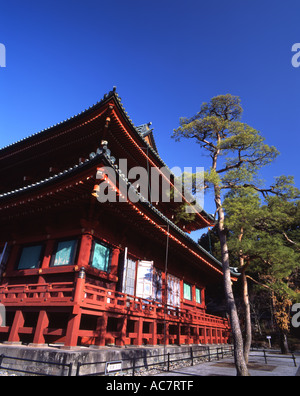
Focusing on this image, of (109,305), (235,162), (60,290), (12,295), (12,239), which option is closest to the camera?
(60,290)

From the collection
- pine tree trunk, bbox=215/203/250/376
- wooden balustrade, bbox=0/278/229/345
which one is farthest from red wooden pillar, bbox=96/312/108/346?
pine tree trunk, bbox=215/203/250/376

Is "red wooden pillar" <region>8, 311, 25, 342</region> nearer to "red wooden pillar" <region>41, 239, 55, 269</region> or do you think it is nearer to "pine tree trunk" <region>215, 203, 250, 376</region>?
"red wooden pillar" <region>41, 239, 55, 269</region>

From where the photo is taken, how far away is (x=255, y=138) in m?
10.4

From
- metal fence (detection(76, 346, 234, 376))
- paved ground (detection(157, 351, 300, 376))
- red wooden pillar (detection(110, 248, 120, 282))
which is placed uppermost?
red wooden pillar (detection(110, 248, 120, 282))

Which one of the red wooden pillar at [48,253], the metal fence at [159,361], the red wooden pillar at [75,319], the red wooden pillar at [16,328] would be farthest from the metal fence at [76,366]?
the red wooden pillar at [48,253]

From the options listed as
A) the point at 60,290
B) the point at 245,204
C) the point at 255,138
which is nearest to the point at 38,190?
the point at 60,290

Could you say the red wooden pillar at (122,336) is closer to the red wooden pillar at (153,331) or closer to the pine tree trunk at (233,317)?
the red wooden pillar at (153,331)

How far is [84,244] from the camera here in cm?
862

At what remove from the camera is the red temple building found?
742 cm

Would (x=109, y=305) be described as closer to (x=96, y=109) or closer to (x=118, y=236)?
(x=118, y=236)

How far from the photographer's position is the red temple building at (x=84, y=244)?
742cm

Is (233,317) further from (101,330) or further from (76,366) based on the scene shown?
(76,366)

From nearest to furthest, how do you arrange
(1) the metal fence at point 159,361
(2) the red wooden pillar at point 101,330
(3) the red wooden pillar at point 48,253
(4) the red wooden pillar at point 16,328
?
1. (1) the metal fence at point 159,361
2. (2) the red wooden pillar at point 101,330
3. (4) the red wooden pillar at point 16,328
4. (3) the red wooden pillar at point 48,253

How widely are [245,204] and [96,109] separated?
7574 millimetres
